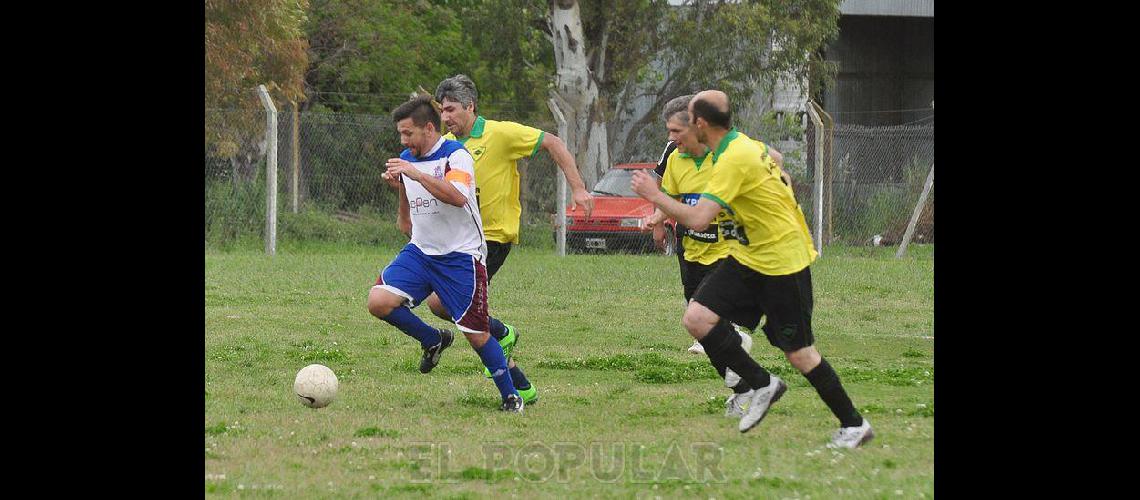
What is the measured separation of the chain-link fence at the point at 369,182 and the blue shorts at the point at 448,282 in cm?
1309

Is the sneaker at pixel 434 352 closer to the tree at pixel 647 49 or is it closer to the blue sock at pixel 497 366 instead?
the blue sock at pixel 497 366

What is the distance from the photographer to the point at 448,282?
8195 mm

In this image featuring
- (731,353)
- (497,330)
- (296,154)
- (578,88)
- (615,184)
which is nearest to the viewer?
(731,353)

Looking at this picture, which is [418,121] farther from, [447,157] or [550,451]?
[550,451]

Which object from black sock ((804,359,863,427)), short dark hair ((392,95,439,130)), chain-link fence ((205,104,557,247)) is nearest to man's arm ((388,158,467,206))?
short dark hair ((392,95,439,130))

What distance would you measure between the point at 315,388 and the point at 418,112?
5.56 ft

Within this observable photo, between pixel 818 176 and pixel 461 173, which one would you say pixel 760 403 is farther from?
pixel 818 176

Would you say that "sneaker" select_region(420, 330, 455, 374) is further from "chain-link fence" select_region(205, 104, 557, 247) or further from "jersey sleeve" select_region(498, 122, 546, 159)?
"chain-link fence" select_region(205, 104, 557, 247)

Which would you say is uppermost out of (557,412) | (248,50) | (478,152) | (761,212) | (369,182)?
(248,50)

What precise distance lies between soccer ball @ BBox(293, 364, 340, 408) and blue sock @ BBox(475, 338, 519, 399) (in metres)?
0.89

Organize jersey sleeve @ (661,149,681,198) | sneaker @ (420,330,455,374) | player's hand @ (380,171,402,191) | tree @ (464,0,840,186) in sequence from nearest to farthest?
player's hand @ (380,171,402,191) → jersey sleeve @ (661,149,681,198) → sneaker @ (420,330,455,374) → tree @ (464,0,840,186)

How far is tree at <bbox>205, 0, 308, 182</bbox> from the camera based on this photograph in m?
21.9

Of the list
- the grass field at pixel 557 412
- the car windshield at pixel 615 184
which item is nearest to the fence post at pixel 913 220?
the car windshield at pixel 615 184

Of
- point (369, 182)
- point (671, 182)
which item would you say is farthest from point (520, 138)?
point (369, 182)
